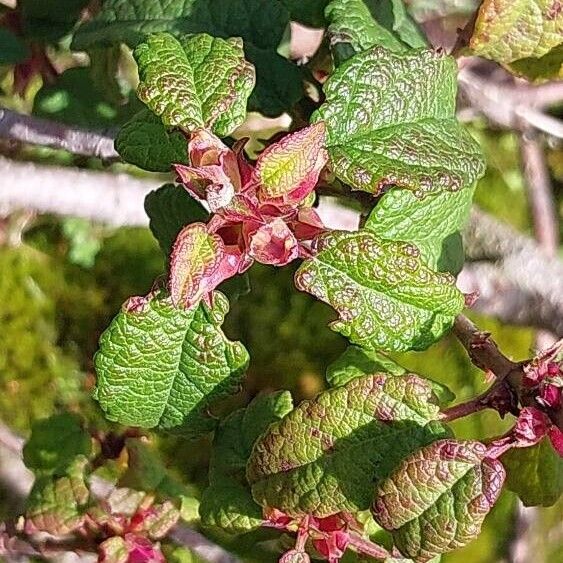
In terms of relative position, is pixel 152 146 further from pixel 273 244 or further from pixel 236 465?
pixel 236 465

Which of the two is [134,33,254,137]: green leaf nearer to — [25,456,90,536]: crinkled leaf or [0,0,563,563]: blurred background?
[25,456,90,536]: crinkled leaf

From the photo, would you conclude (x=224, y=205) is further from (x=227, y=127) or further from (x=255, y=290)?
(x=255, y=290)

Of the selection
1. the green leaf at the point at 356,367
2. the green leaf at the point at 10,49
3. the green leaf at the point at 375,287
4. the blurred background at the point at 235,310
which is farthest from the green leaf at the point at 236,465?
the blurred background at the point at 235,310

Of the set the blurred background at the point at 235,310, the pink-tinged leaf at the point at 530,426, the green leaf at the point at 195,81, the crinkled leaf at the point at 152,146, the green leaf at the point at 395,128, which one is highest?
the green leaf at the point at 195,81

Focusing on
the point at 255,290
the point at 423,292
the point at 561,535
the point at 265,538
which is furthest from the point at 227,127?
the point at 561,535

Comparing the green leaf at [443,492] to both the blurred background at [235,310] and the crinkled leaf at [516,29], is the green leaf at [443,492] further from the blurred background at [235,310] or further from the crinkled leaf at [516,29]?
the blurred background at [235,310]

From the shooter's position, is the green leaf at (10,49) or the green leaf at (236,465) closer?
the green leaf at (236,465)
